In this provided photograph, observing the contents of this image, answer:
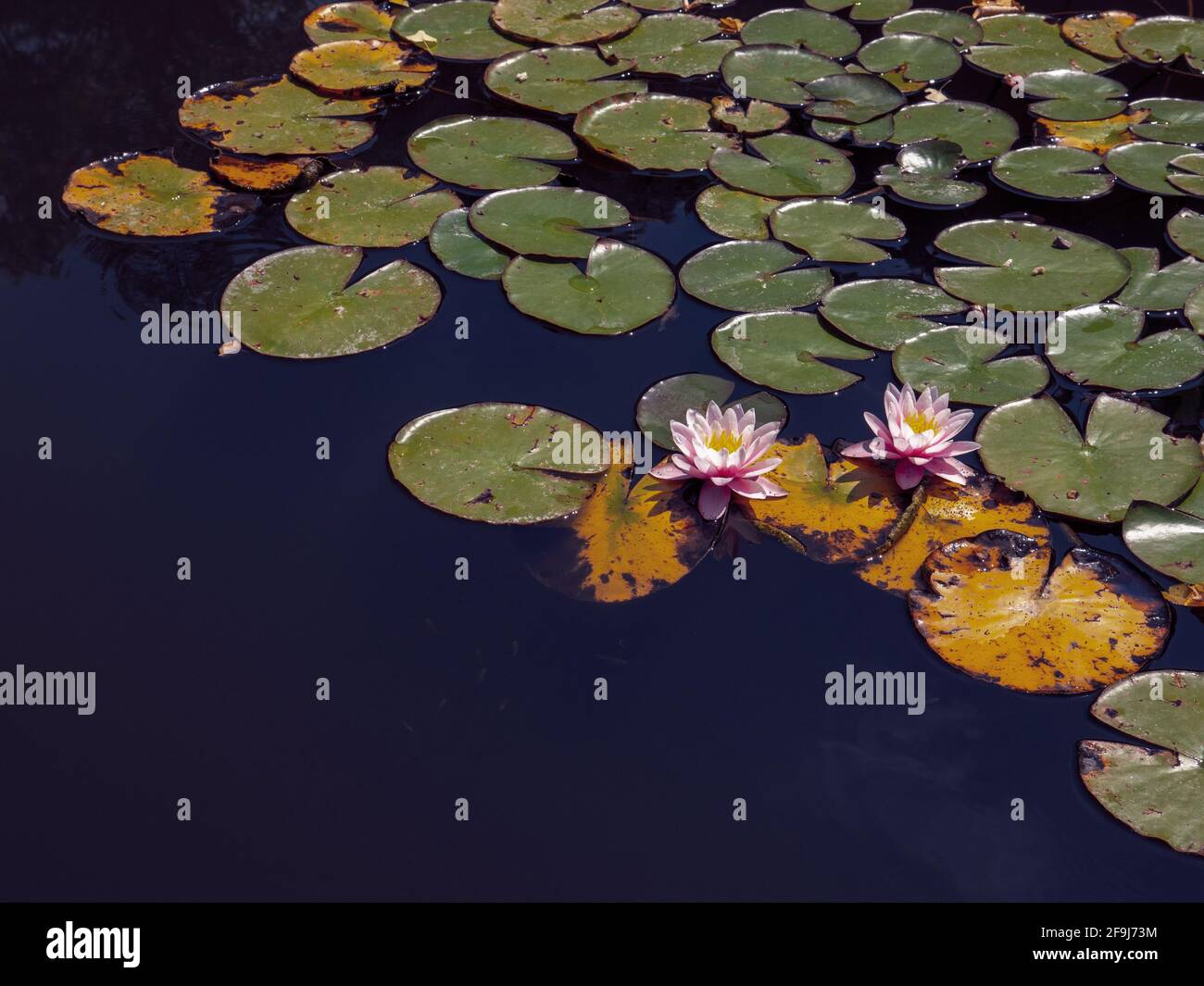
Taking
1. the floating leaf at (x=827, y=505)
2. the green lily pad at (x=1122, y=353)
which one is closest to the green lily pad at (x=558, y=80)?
the green lily pad at (x=1122, y=353)

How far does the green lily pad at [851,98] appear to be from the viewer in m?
4.98

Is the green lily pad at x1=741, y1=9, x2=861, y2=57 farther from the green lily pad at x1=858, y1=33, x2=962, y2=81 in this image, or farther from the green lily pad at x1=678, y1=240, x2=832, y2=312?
the green lily pad at x1=678, y1=240, x2=832, y2=312

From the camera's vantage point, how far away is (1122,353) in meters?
3.62

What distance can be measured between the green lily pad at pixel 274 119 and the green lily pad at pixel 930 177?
7.82 ft

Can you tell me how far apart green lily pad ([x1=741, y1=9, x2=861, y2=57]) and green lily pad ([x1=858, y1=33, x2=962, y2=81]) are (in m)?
0.13

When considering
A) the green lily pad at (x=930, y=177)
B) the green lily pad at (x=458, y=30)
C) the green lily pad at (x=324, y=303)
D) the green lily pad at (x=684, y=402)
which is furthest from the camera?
the green lily pad at (x=458, y=30)

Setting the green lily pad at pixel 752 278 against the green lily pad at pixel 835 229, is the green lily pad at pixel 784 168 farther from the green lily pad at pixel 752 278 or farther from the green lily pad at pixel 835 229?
the green lily pad at pixel 752 278

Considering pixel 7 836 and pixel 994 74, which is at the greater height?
pixel 994 74

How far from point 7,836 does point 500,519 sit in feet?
4.77

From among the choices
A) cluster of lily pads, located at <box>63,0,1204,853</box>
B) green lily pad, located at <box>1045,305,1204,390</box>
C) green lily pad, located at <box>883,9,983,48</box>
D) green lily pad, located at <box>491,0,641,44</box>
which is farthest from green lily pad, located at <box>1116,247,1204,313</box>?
green lily pad, located at <box>491,0,641,44</box>
